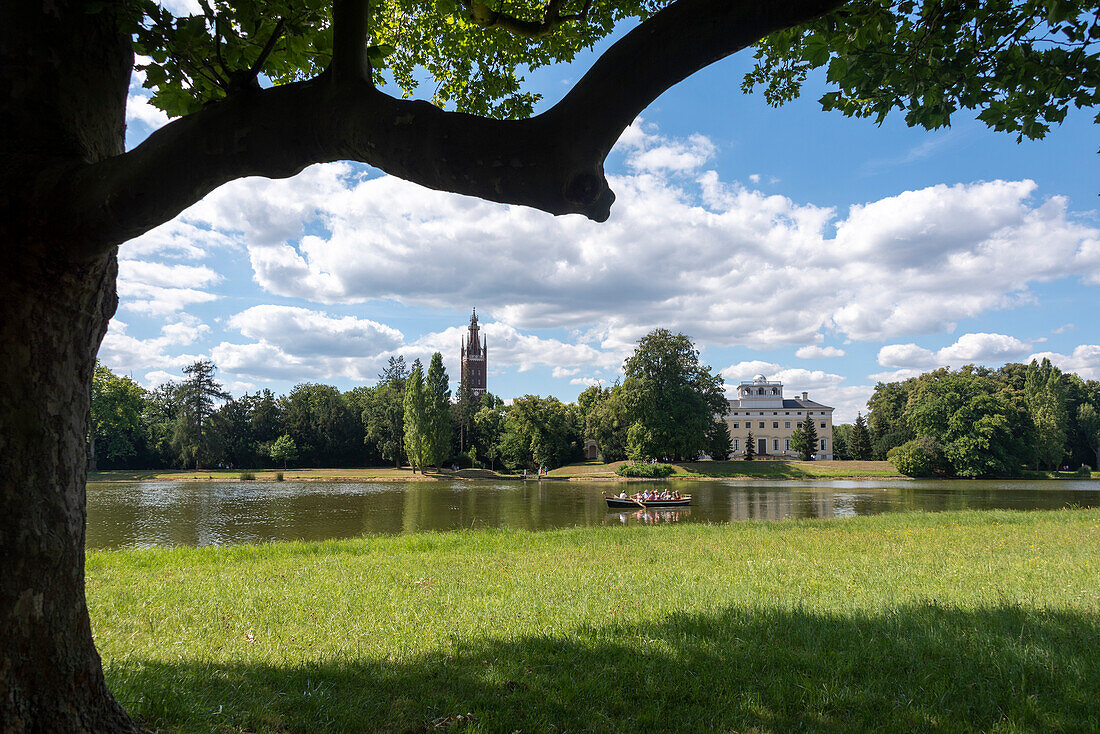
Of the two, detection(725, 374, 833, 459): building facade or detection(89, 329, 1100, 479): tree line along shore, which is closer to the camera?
detection(89, 329, 1100, 479): tree line along shore

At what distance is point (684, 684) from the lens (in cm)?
377

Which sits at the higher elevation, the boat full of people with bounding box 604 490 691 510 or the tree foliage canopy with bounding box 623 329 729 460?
the tree foliage canopy with bounding box 623 329 729 460

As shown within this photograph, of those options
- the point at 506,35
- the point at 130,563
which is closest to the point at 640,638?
the point at 506,35

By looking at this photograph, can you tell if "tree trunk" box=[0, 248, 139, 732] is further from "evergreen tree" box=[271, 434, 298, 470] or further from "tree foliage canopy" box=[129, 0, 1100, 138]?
"evergreen tree" box=[271, 434, 298, 470]

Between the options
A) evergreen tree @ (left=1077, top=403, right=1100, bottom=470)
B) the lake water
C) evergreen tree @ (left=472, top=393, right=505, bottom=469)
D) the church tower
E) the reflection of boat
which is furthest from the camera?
the church tower

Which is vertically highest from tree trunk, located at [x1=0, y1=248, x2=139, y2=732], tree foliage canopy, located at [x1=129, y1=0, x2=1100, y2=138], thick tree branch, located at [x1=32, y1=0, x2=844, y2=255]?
tree foliage canopy, located at [x1=129, y1=0, x2=1100, y2=138]

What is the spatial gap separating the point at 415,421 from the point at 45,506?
5283 cm

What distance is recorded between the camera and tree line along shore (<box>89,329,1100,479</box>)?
51125 millimetres

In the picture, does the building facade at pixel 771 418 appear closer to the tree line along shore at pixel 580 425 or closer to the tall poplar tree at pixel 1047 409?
the tree line along shore at pixel 580 425

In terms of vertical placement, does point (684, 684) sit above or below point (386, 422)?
below

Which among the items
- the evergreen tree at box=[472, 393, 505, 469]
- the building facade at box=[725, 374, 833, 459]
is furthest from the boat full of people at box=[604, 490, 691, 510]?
the building facade at box=[725, 374, 833, 459]

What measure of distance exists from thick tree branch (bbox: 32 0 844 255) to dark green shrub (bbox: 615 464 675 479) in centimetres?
4938

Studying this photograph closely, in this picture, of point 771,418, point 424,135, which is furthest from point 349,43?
point 771,418

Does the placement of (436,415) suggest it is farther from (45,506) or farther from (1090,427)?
(1090,427)
